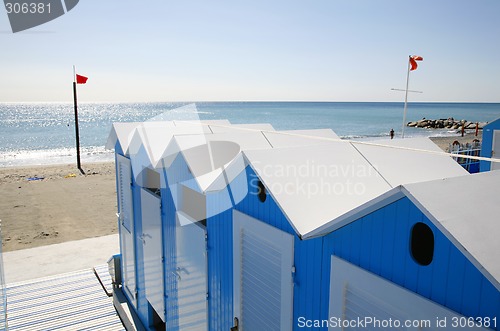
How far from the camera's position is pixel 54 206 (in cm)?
2219

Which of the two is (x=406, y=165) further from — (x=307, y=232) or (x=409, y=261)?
(x=409, y=261)

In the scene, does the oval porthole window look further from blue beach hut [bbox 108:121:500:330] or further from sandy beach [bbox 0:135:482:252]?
sandy beach [bbox 0:135:482:252]

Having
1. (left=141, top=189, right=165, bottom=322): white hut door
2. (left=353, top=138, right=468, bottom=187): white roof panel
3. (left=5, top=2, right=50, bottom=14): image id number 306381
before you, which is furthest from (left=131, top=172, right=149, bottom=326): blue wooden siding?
(left=353, top=138, right=468, bottom=187): white roof panel

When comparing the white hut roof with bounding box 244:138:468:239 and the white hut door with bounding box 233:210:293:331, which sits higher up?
the white hut roof with bounding box 244:138:468:239

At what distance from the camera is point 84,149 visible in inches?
2100

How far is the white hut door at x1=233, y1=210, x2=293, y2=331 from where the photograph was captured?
13.9 feet

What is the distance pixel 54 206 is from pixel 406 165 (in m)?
21.5

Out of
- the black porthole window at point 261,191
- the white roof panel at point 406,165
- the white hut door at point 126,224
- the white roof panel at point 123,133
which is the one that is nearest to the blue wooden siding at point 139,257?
the white hut door at point 126,224

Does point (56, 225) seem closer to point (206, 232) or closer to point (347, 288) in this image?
point (206, 232)

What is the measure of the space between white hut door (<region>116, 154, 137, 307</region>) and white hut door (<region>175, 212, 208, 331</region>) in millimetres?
2789

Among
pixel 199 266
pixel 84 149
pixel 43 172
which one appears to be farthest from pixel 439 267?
pixel 84 149

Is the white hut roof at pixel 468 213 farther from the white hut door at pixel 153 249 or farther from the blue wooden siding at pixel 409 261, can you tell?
the white hut door at pixel 153 249

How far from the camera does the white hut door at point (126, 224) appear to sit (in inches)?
367

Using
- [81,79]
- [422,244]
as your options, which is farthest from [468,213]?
[81,79]
